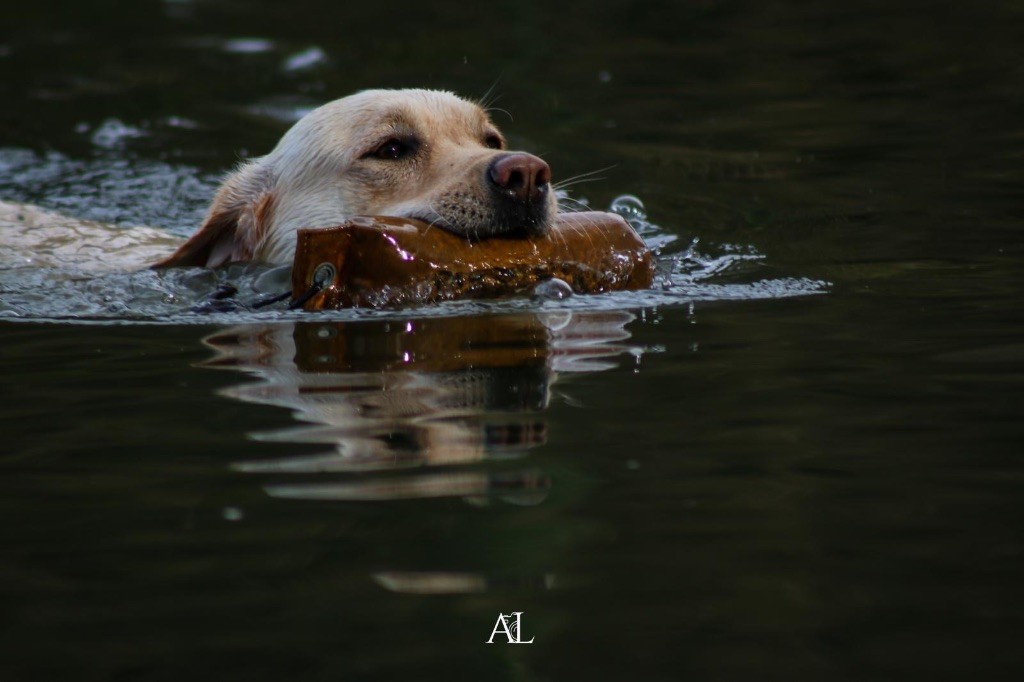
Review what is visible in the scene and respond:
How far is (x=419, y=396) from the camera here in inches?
153

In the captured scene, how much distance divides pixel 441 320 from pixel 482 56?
298 inches

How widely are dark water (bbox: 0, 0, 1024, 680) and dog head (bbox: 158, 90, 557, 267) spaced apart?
16.4 inches

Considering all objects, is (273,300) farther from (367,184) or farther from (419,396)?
(419,396)

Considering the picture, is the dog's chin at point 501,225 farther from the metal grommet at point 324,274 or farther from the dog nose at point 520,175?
the metal grommet at point 324,274

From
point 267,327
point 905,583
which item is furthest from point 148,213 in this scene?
point 905,583

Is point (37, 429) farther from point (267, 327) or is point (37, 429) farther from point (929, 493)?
point (929, 493)

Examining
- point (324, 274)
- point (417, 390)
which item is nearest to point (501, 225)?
point (324, 274)

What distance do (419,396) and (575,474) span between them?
0.83 meters

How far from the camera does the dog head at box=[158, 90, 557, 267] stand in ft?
17.1

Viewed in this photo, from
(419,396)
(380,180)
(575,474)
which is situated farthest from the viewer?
(380,180)

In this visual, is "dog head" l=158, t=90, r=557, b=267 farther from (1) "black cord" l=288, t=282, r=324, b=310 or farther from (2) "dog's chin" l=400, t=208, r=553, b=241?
(1) "black cord" l=288, t=282, r=324, b=310

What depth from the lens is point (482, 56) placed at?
12188mm

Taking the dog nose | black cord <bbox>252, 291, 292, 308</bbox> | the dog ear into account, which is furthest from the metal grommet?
the dog ear

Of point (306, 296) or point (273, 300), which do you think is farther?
point (273, 300)
